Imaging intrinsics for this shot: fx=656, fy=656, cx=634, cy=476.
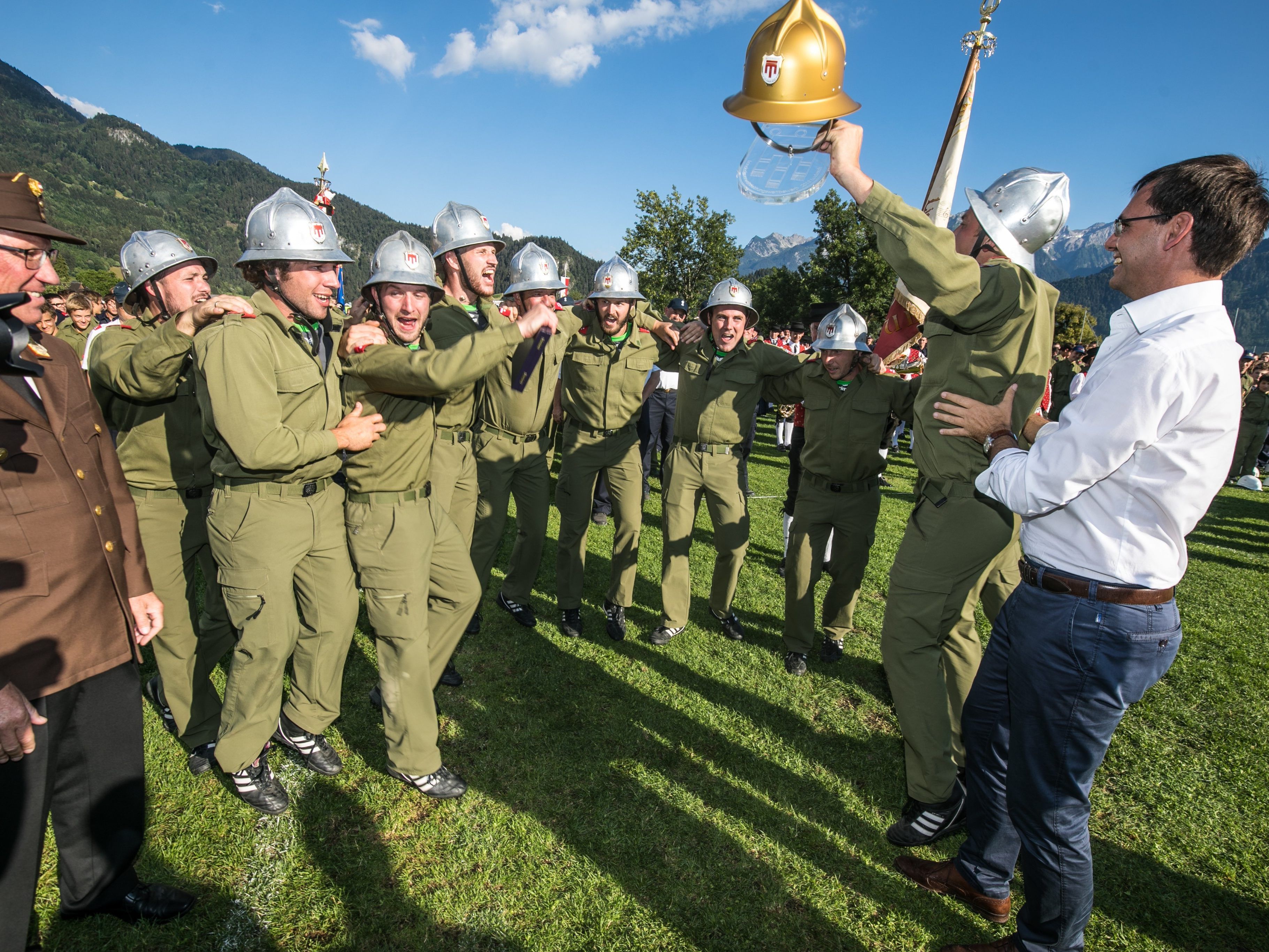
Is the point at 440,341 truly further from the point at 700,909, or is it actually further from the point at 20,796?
the point at 700,909

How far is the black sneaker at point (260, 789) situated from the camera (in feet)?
10.6

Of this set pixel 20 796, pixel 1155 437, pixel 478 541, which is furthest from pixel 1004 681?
pixel 478 541

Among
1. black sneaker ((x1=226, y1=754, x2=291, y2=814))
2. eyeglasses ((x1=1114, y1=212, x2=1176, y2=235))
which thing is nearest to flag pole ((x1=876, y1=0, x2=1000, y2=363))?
eyeglasses ((x1=1114, y1=212, x2=1176, y2=235))

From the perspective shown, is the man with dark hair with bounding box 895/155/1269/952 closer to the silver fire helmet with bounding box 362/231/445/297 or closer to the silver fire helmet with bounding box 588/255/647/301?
the silver fire helmet with bounding box 362/231/445/297

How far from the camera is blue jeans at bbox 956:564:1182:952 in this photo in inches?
77.7

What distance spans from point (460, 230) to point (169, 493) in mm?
2458

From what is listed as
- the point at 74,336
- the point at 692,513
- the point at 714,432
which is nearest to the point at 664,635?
the point at 692,513

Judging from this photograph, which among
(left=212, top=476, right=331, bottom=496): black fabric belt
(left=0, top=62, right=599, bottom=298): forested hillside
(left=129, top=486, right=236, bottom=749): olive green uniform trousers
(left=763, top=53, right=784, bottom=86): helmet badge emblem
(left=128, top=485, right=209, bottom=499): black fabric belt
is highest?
(left=0, top=62, right=599, bottom=298): forested hillside

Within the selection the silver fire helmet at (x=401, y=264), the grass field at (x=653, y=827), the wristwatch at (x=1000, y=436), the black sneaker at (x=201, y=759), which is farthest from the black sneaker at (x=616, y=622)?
the wristwatch at (x=1000, y=436)

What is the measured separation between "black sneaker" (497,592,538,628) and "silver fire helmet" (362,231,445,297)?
2847 mm

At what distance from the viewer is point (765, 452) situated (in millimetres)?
13656

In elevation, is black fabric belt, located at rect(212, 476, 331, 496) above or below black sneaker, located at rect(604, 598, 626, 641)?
above

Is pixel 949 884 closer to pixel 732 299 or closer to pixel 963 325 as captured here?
pixel 963 325

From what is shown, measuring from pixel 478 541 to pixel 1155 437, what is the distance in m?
4.26
